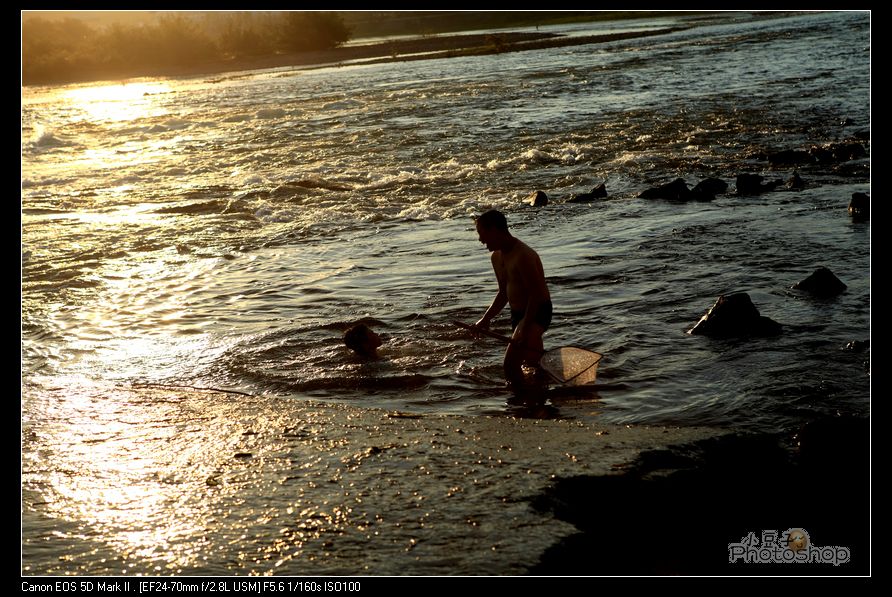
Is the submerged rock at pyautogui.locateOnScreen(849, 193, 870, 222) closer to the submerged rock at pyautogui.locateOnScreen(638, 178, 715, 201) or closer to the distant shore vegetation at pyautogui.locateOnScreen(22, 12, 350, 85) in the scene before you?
the submerged rock at pyautogui.locateOnScreen(638, 178, 715, 201)

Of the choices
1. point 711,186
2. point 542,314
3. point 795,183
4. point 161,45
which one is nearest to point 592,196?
point 711,186

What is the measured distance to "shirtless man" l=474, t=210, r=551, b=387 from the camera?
766cm

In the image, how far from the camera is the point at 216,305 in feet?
34.7

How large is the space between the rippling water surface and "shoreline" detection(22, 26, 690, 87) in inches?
1082

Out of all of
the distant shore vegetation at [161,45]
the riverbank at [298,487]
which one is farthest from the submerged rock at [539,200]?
the distant shore vegetation at [161,45]

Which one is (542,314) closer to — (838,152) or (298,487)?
(298,487)

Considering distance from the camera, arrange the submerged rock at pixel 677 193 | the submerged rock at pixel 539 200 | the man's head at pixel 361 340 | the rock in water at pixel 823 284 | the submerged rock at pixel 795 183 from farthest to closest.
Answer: the submerged rock at pixel 539 200 → the submerged rock at pixel 795 183 → the submerged rock at pixel 677 193 → the rock in water at pixel 823 284 → the man's head at pixel 361 340

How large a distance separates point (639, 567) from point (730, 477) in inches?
49.2

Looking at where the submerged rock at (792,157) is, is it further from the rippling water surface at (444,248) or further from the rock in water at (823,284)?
the rock in water at (823,284)

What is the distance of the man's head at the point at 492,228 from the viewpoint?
7555 millimetres

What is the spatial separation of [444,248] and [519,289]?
4857 millimetres

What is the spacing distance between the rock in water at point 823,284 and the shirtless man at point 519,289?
3254 mm
